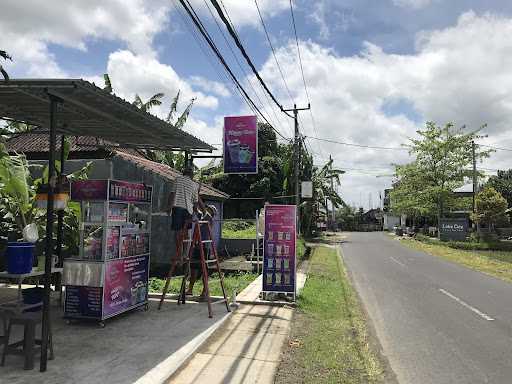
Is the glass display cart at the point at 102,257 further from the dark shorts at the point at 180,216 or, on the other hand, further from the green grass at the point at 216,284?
the green grass at the point at 216,284

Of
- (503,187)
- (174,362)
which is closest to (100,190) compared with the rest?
(174,362)

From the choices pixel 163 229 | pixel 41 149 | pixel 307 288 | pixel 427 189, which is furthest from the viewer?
pixel 427 189

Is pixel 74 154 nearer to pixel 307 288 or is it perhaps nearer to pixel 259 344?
pixel 307 288

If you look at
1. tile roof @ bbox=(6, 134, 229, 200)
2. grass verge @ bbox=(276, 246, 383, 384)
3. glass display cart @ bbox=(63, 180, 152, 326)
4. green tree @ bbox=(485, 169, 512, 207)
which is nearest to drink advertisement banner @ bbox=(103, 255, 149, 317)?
glass display cart @ bbox=(63, 180, 152, 326)

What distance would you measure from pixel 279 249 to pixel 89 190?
4.45 metres

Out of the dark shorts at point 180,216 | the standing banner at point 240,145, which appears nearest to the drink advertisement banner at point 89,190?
the dark shorts at point 180,216

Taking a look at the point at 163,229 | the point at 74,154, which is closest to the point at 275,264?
the point at 163,229

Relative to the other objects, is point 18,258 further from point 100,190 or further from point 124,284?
point 124,284

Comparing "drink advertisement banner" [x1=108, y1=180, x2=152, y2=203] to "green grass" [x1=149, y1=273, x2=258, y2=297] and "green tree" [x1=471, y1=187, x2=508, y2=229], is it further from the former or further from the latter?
"green tree" [x1=471, y1=187, x2=508, y2=229]

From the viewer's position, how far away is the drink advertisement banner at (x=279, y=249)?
33.7ft

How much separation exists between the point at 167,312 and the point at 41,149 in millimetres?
13525

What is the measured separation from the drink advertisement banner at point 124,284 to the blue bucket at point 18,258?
121 centimetres

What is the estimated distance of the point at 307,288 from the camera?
12.4 m

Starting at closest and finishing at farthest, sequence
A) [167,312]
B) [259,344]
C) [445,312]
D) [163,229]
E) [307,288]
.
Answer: [259,344], [167,312], [445,312], [307,288], [163,229]
